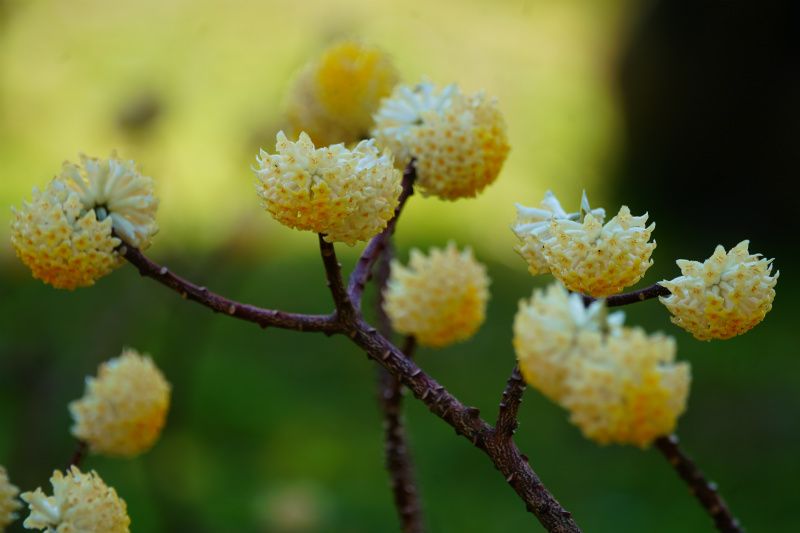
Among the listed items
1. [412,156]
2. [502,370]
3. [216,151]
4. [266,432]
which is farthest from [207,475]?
[412,156]

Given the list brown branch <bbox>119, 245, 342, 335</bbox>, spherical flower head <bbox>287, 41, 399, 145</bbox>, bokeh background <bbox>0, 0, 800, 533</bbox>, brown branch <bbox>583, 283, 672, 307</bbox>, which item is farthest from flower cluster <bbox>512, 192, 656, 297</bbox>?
bokeh background <bbox>0, 0, 800, 533</bbox>

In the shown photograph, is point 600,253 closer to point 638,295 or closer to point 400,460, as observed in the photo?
point 638,295

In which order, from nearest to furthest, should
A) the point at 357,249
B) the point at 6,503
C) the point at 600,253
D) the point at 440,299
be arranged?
1. the point at 600,253
2. the point at 6,503
3. the point at 440,299
4. the point at 357,249

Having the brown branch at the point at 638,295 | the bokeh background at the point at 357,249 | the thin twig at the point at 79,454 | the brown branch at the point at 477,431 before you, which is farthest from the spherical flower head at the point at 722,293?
the bokeh background at the point at 357,249

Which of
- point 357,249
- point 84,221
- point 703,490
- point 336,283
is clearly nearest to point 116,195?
point 84,221

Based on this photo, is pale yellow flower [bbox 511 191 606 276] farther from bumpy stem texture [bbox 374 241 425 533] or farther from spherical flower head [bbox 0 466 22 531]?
spherical flower head [bbox 0 466 22 531]
